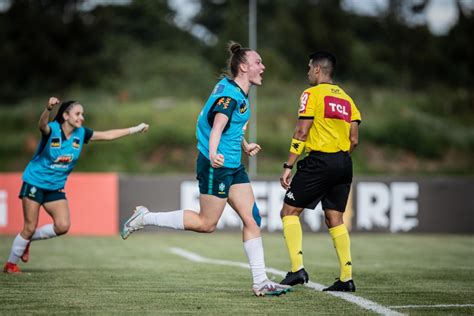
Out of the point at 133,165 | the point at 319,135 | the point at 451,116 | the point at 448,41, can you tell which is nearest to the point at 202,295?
the point at 319,135

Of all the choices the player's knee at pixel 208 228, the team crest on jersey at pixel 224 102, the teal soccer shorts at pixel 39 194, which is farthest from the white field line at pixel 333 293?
the teal soccer shorts at pixel 39 194

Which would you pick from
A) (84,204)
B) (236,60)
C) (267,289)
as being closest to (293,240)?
(267,289)

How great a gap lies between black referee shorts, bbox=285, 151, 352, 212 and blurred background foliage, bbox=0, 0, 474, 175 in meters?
21.5

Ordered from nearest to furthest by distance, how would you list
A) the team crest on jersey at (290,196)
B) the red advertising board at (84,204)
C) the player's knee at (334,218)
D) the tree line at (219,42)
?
the team crest on jersey at (290,196)
the player's knee at (334,218)
the red advertising board at (84,204)
the tree line at (219,42)

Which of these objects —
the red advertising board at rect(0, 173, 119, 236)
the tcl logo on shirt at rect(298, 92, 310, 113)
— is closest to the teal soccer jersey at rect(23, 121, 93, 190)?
the tcl logo on shirt at rect(298, 92, 310, 113)

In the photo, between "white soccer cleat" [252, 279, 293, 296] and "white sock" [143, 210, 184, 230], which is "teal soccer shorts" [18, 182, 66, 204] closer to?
"white sock" [143, 210, 184, 230]

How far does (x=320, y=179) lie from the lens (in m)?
8.07

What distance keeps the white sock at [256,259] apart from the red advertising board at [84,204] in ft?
39.0

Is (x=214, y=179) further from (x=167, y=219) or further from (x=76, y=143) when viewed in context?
(x=76, y=143)

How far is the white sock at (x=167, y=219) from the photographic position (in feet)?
25.6

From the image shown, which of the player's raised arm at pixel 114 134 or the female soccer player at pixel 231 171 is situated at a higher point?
the player's raised arm at pixel 114 134

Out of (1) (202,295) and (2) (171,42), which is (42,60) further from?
(1) (202,295)

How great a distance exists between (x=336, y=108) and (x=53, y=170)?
346 cm

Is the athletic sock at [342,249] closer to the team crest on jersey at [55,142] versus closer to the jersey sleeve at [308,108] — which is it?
the jersey sleeve at [308,108]
